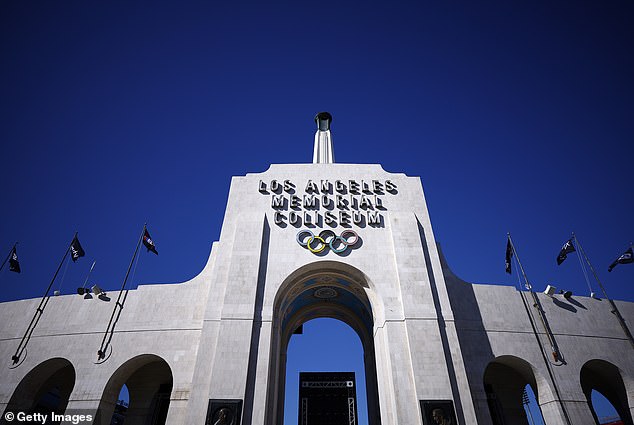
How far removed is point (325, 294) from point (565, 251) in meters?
16.9

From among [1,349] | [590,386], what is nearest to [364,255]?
[590,386]

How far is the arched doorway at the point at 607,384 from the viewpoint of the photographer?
2152cm

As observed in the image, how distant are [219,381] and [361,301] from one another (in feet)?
35.7

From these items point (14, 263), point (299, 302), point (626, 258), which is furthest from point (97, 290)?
point (626, 258)

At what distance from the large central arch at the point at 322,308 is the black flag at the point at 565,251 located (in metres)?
13.6

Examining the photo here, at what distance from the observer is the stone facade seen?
17.5 meters

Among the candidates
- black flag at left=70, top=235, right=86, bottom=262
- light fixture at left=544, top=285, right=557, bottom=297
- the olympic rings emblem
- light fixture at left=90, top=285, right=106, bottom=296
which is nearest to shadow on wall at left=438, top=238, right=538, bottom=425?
light fixture at left=544, top=285, right=557, bottom=297

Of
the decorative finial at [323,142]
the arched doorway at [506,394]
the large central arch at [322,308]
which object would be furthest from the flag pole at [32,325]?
the arched doorway at [506,394]

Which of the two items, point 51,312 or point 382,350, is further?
point 51,312

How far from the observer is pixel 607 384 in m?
23.9

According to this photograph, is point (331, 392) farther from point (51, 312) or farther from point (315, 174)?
point (51, 312)

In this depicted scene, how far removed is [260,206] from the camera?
2394 cm

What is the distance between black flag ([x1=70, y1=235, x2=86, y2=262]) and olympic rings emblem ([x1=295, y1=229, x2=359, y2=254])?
14.8 meters

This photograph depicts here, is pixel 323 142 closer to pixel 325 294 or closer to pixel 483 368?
pixel 325 294
